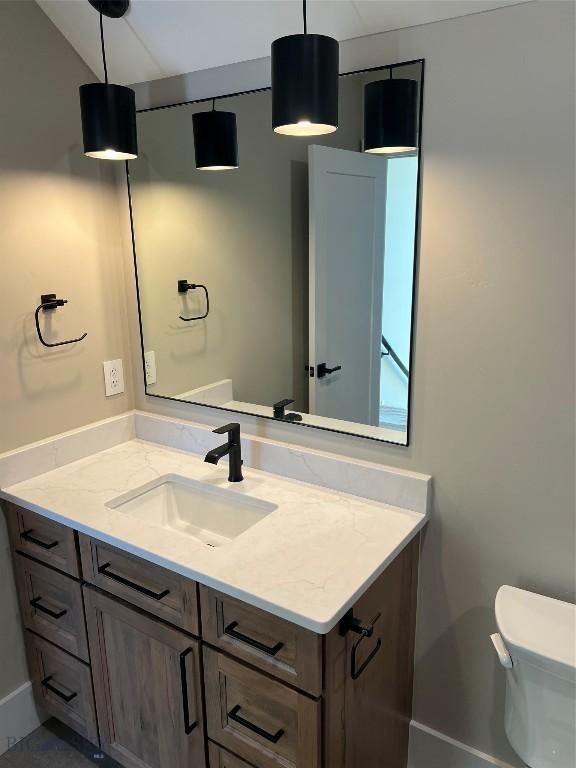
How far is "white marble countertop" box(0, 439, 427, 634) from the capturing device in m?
1.27

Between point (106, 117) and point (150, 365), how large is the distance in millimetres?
899

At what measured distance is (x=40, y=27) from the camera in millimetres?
1746

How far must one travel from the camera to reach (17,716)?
1979mm

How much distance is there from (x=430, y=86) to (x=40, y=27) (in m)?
1.24

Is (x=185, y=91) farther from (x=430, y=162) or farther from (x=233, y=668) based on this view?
(x=233, y=668)

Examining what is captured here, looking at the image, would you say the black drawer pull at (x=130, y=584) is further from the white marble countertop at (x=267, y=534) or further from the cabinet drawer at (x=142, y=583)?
the white marble countertop at (x=267, y=534)

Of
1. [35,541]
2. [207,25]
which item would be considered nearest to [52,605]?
[35,541]

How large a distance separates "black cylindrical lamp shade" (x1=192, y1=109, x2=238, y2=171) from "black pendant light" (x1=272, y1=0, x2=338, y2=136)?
0.60 meters

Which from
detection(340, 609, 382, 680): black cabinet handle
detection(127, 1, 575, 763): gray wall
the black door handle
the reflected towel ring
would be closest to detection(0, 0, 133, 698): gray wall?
the reflected towel ring

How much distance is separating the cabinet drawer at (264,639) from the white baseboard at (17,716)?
1.02 metres

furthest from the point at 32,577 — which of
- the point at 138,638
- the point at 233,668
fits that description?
the point at 233,668

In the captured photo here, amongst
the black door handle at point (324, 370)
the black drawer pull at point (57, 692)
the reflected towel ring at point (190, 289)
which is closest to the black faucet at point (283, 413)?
the black door handle at point (324, 370)

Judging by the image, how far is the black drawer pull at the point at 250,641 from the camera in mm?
1299

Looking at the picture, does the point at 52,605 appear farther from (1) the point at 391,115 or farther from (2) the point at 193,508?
(1) the point at 391,115
